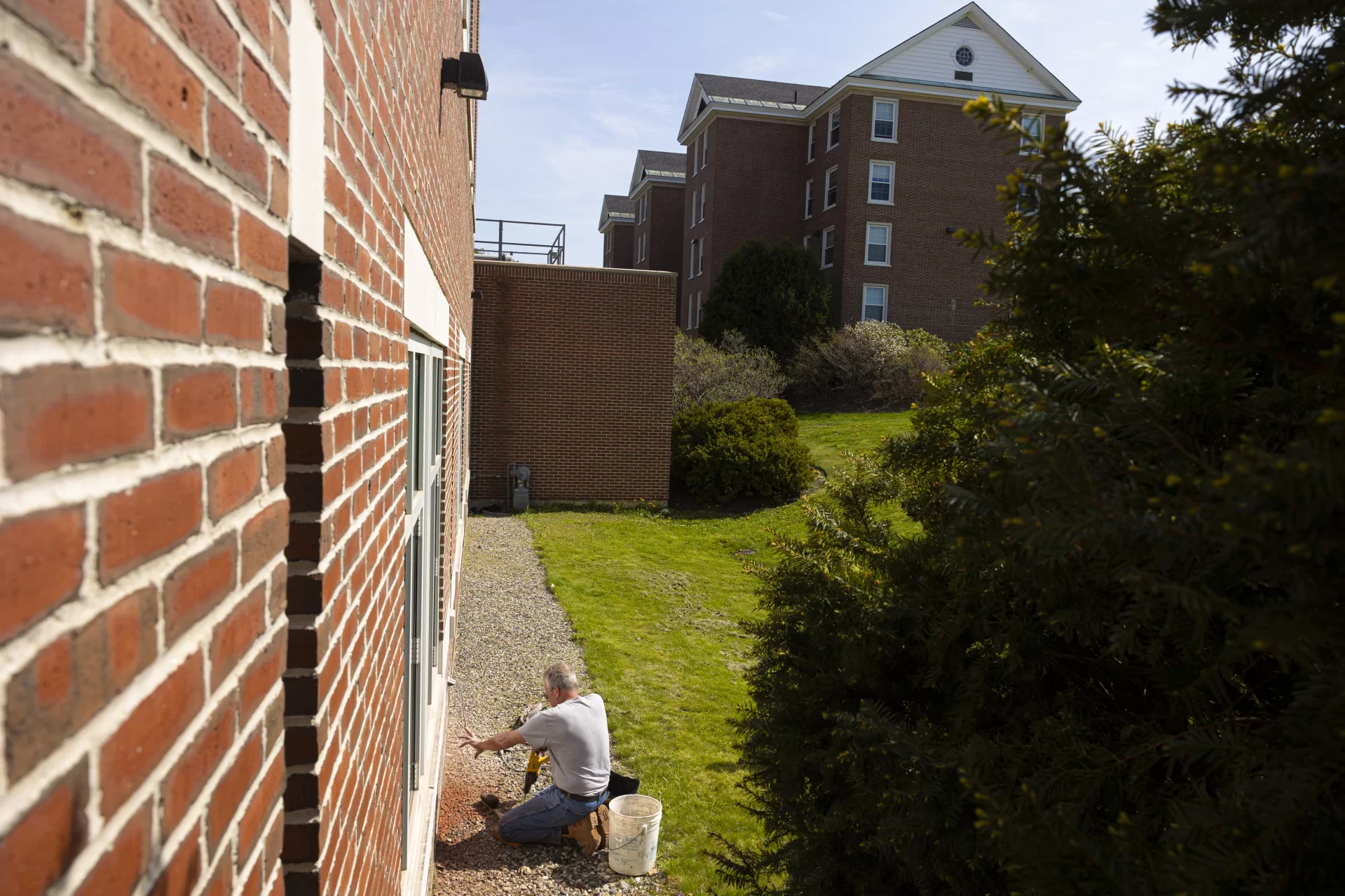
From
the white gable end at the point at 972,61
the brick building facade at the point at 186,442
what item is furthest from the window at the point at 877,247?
the brick building facade at the point at 186,442

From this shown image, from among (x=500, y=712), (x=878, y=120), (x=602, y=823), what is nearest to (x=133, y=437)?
(x=602, y=823)

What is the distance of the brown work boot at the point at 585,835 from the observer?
639cm

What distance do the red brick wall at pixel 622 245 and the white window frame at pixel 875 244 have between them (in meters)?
20.7

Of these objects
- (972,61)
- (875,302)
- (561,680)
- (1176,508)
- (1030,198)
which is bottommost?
(561,680)

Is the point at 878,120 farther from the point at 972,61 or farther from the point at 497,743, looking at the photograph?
the point at 497,743

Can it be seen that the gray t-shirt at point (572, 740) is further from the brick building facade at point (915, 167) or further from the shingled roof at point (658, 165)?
the shingled roof at point (658, 165)

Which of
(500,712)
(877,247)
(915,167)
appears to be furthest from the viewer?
(877,247)

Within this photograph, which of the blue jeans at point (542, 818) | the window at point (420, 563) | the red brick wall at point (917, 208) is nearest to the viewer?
the window at point (420, 563)

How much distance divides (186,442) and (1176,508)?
1.24 metres

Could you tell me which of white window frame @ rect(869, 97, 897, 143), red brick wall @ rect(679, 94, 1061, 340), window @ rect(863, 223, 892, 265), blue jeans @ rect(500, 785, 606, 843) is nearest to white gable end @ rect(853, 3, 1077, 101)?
white window frame @ rect(869, 97, 897, 143)

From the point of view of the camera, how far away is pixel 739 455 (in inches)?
791

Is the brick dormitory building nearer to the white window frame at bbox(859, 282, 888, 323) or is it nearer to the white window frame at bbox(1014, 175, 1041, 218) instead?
the white window frame at bbox(859, 282, 888, 323)

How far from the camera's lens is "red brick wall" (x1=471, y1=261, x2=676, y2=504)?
1970cm

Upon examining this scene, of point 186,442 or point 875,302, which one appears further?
point 875,302
